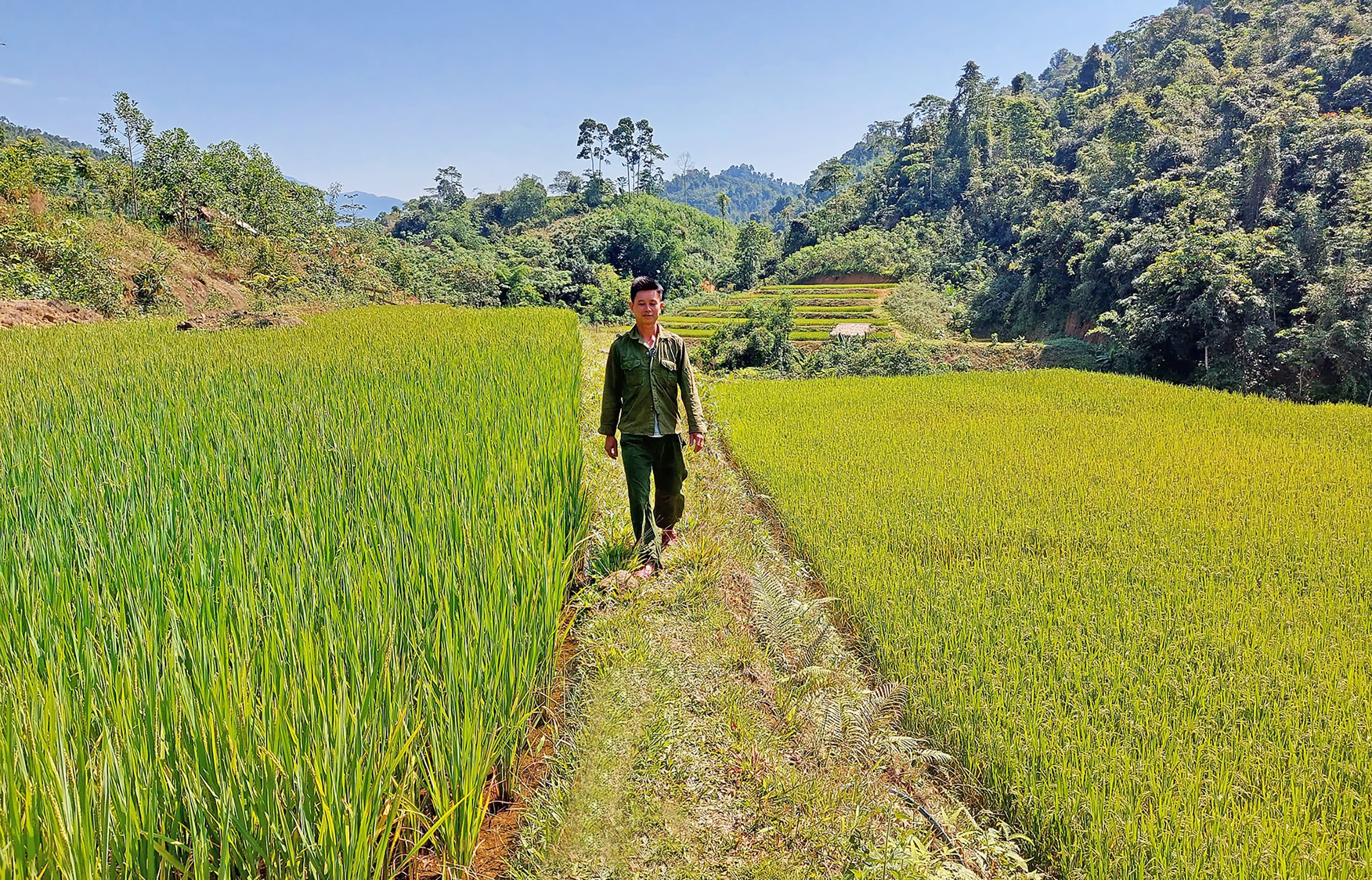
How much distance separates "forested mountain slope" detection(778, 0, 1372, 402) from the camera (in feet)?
48.7

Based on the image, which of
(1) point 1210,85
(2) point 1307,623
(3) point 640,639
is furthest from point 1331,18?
(3) point 640,639

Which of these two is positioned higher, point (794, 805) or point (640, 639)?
point (640, 639)

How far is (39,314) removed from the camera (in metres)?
9.88

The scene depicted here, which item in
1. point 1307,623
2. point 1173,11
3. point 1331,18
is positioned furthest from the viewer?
point 1173,11

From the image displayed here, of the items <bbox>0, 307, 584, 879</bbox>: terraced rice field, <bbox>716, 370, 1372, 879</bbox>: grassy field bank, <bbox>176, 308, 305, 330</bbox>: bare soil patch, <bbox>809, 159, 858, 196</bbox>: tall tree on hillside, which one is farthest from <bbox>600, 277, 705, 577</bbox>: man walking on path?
<bbox>809, 159, 858, 196</bbox>: tall tree on hillside

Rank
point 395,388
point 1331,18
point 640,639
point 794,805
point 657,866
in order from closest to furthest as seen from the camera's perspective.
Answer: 1. point 657,866
2. point 794,805
3. point 640,639
4. point 395,388
5. point 1331,18

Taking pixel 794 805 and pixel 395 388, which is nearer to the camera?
pixel 794 805

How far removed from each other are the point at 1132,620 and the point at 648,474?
8.51 feet

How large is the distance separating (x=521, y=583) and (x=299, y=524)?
0.78 meters

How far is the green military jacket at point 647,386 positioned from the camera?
3.47 m

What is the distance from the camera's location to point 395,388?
478 centimetres

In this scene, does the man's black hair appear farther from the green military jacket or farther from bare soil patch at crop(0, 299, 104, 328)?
bare soil patch at crop(0, 299, 104, 328)

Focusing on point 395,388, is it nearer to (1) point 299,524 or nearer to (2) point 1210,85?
(1) point 299,524

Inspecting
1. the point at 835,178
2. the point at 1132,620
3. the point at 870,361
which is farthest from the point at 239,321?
the point at 835,178
